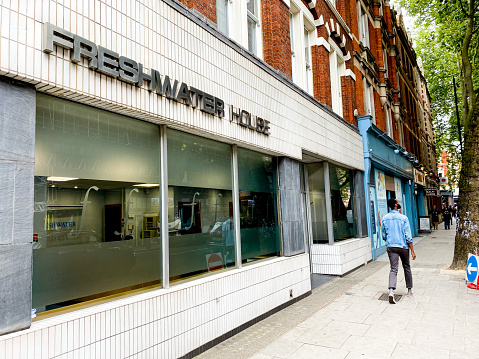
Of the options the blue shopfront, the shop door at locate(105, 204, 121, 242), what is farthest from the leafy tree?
the shop door at locate(105, 204, 121, 242)

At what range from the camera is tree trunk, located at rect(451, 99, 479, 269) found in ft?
30.8

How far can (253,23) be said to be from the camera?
296 inches

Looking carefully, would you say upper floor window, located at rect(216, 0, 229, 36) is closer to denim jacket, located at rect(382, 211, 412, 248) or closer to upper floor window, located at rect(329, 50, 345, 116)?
denim jacket, located at rect(382, 211, 412, 248)

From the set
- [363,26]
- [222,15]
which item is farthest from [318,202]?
[363,26]

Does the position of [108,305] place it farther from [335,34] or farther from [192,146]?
[335,34]

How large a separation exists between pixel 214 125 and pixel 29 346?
3.55m

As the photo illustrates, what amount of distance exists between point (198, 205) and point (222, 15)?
141 inches

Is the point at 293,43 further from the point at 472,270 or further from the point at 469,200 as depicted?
the point at 472,270

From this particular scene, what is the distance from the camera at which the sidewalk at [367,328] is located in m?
4.58

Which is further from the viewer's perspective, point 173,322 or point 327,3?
point 327,3

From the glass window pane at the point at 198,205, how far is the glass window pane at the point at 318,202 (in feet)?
15.5

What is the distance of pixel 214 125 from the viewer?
5336mm

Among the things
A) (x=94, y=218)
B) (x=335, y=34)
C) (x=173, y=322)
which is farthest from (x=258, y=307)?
(x=335, y=34)

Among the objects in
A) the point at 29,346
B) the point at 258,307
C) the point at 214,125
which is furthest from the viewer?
the point at 258,307
